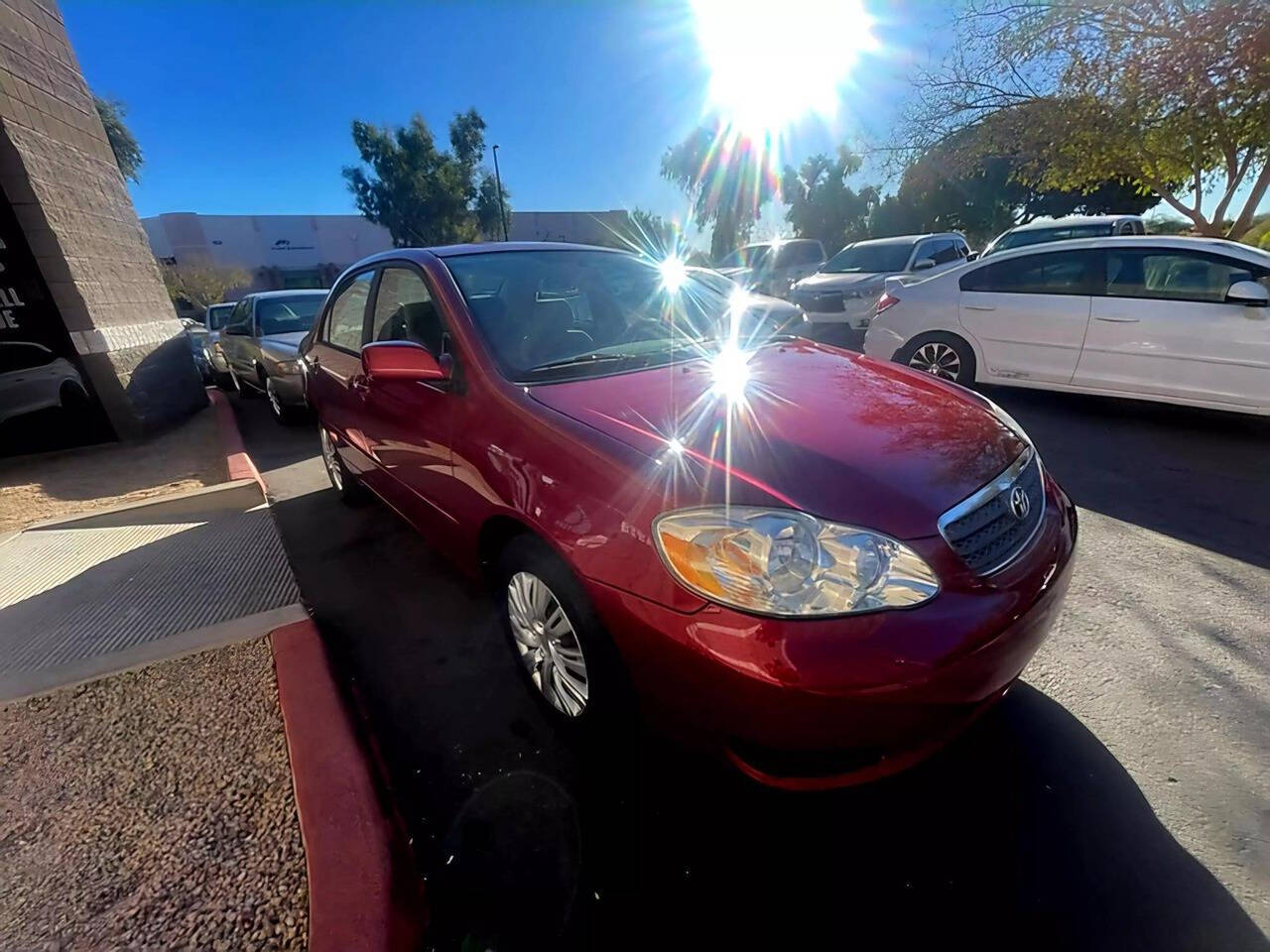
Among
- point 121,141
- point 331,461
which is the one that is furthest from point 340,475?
point 121,141

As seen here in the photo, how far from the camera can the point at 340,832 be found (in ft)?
5.13

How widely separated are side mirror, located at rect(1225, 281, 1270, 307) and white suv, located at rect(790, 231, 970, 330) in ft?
15.8

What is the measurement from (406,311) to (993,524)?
2.64m

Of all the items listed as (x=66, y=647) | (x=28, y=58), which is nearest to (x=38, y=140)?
(x=28, y=58)

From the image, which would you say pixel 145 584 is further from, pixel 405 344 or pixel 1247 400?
pixel 1247 400

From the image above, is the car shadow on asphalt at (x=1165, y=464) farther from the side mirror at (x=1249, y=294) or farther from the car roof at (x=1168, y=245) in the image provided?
the car roof at (x=1168, y=245)

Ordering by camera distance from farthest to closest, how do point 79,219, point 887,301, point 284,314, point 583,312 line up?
point 284,314 → point 887,301 → point 79,219 → point 583,312

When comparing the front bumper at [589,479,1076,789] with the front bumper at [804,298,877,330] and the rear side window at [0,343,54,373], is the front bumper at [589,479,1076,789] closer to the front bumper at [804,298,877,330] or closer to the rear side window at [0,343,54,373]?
the rear side window at [0,343,54,373]

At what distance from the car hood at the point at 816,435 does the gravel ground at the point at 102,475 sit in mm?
4407

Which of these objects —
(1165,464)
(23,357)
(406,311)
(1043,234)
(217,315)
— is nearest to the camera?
(406,311)

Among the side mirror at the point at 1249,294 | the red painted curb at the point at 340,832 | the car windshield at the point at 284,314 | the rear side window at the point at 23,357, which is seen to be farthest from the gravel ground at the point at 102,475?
the side mirror at the point at 1249,294

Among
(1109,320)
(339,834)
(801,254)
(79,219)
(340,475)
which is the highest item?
(79,219)

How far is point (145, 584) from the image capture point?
9.79 ft

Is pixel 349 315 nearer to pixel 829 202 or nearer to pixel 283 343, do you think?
pixel 283 343
